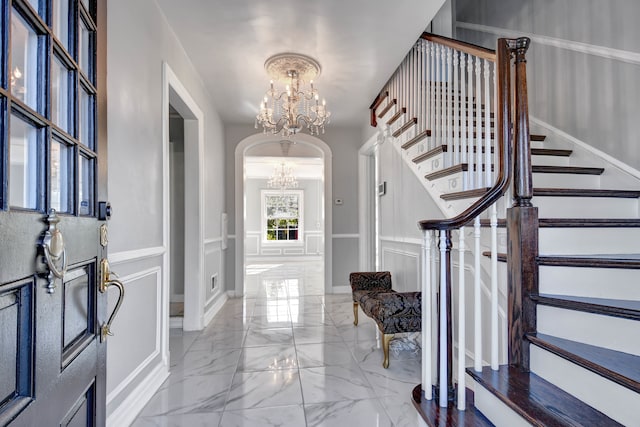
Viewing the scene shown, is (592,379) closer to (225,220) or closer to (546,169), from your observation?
(546,169)

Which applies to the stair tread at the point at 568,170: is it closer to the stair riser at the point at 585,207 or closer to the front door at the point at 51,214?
the stair riser at the point at 585,207

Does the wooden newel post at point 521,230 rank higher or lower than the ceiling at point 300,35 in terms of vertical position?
lower

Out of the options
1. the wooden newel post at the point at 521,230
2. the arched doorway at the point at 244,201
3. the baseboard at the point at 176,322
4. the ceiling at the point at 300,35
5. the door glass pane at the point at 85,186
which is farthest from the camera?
the arched doorway at the point at 244,201

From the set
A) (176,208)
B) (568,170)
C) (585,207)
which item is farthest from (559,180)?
(176,208)

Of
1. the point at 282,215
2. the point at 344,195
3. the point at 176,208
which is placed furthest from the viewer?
the point at 282,215

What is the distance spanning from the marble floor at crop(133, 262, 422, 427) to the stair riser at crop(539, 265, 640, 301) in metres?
0.94

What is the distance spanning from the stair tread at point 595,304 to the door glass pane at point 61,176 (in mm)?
1865

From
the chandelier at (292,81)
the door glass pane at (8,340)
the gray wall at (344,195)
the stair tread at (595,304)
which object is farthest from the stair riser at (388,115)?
the door glass pane at (8,340)

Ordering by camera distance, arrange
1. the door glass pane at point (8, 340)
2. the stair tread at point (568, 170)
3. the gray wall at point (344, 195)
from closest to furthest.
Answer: the door glass pane at point (8, 340), the stair tread at point (568, 170), the gray wall at point (344, 195)

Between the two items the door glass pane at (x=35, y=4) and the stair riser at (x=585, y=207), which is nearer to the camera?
the door glass pane at (x=35, y=4)

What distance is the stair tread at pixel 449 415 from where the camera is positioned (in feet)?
4.50

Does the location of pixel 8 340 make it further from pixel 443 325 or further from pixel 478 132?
pixel 478 132

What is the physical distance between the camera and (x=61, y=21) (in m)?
0.87

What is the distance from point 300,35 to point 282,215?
7943 mm
